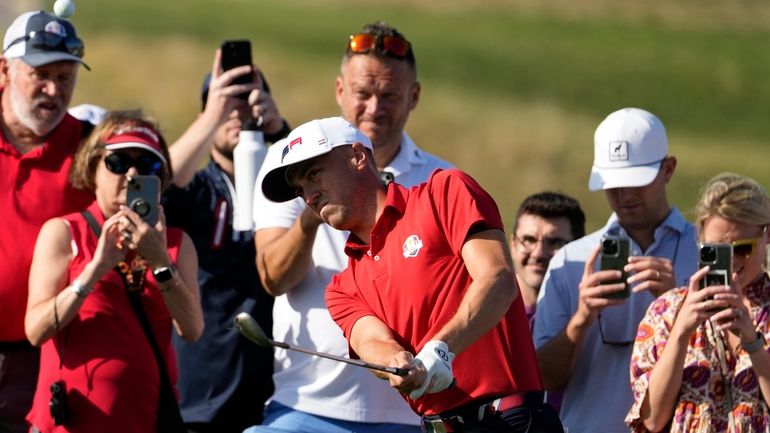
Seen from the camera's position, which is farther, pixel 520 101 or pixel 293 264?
pixel 520 101

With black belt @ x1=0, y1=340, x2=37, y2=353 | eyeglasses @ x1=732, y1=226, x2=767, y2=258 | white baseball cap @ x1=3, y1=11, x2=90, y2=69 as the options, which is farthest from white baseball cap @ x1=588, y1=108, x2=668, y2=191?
black belt @ x1=0, y1=340, x2=37, y2=353

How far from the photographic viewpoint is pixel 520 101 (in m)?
33.8

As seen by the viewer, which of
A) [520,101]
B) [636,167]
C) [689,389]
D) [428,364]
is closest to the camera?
[428,364]

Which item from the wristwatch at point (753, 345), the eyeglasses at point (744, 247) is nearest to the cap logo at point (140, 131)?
the eyeglasses at point (744, 247)

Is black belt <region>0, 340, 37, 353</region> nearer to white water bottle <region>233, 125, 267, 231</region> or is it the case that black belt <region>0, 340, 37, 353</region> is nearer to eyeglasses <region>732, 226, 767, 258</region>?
white water bottle <region>233, 125, 267, 231</region>

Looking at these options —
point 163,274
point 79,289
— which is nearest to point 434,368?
point 163,274

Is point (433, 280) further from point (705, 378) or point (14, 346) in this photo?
point (14, 346)

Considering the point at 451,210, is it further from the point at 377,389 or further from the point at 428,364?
the point at 377,389

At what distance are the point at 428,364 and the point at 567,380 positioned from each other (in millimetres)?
2243

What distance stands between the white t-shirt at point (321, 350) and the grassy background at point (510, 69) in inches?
650

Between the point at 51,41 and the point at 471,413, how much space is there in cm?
325

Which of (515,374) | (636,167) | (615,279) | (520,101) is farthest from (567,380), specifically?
(520,101)

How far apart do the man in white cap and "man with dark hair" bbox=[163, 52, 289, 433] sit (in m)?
1.69

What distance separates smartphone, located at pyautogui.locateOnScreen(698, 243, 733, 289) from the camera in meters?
6.35
